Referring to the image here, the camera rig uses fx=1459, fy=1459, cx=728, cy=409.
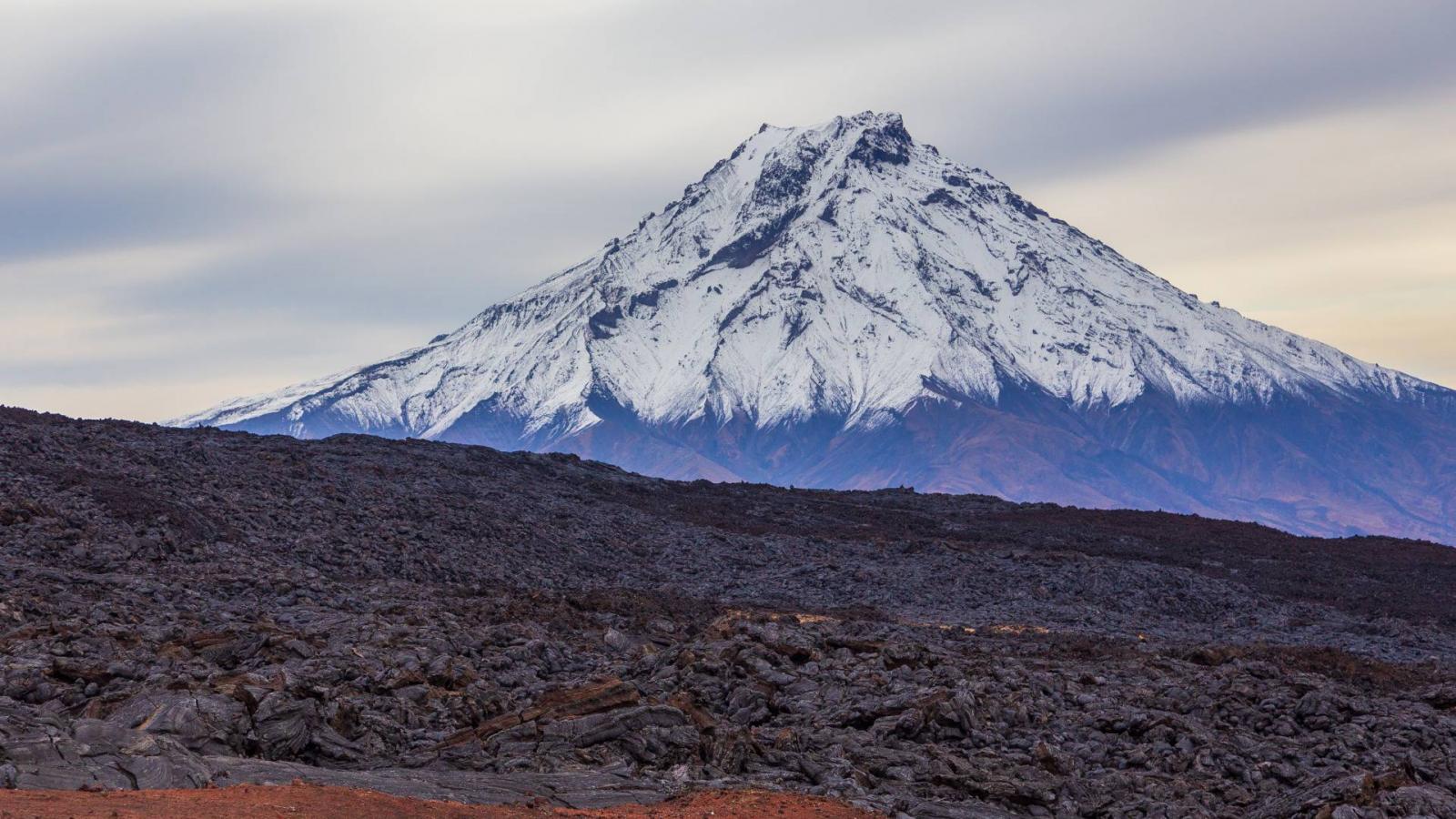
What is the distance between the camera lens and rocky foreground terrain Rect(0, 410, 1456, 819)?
21.4 meters

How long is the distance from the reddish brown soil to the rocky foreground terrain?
735 mm

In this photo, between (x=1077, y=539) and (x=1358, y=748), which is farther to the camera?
(x=1077, y=539)

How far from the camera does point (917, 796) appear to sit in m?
22.1

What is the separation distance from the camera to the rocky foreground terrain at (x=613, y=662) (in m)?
21.4

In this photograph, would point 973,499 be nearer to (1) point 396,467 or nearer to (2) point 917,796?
(1) point 396,467

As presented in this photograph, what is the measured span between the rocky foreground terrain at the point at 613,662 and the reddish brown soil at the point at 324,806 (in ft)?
2.41

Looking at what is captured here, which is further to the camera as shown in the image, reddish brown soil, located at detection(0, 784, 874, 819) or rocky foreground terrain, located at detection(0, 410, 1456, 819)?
rocky foreground terrain, located at detection(0, 410, 1456, 819)

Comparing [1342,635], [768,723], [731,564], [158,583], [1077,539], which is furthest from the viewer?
[1077,539]

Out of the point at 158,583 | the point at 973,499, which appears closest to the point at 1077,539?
the point at 973,499

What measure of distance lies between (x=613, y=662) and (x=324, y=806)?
40.8 ft

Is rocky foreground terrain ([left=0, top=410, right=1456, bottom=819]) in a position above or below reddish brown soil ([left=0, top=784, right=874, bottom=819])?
above

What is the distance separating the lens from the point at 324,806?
17.4m

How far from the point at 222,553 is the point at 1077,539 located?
43689mm

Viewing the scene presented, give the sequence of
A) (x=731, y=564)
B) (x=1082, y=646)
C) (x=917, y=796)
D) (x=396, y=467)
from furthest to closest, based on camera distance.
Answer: (x=396, y=467)
(x=731, y=564)
(x=1082, y=646)
(x=917, y=796)
